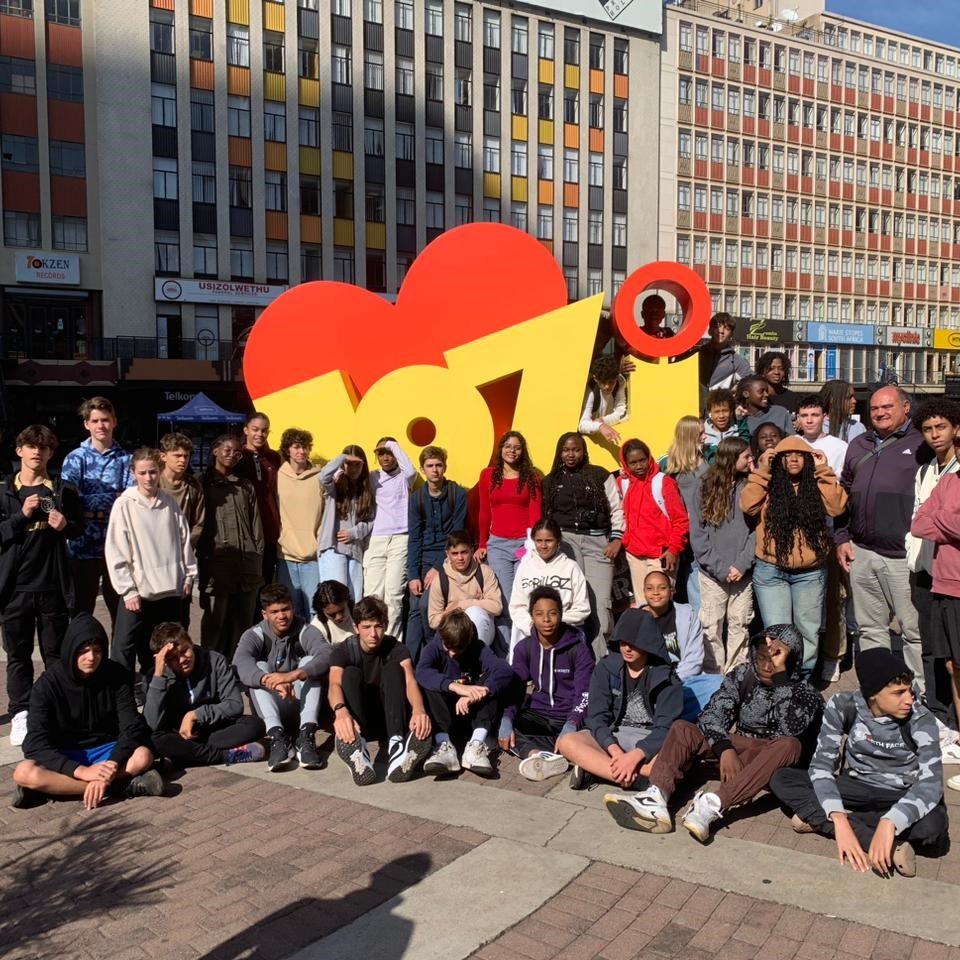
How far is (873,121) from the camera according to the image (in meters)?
58.6

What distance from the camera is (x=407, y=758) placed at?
588cm

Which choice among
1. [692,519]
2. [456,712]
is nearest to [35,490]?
[456,712]

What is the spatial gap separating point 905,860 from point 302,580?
5335 mm

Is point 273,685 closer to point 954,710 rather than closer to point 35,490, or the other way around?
point 35,490

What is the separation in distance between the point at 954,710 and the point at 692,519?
7.49 ft

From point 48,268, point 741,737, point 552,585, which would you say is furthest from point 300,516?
point 48,268

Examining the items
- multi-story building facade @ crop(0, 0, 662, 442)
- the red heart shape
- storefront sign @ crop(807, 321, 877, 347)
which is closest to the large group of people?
the red heart shape

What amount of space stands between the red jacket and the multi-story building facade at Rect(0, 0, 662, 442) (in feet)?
106

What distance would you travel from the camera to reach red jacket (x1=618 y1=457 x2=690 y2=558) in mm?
7723

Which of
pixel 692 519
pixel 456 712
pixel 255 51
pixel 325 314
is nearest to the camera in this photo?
pixel 456 712

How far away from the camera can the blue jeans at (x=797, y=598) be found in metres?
7.07

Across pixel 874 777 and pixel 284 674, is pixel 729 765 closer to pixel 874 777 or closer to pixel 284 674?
pixel 874 777

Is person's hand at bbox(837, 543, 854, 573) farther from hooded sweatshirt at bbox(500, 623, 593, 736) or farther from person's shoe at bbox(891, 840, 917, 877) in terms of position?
person's shoe at bbox(891, 840, 917, 877)

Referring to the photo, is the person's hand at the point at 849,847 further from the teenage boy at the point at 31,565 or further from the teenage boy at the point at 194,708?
the teenage boy at the point at 31,565
